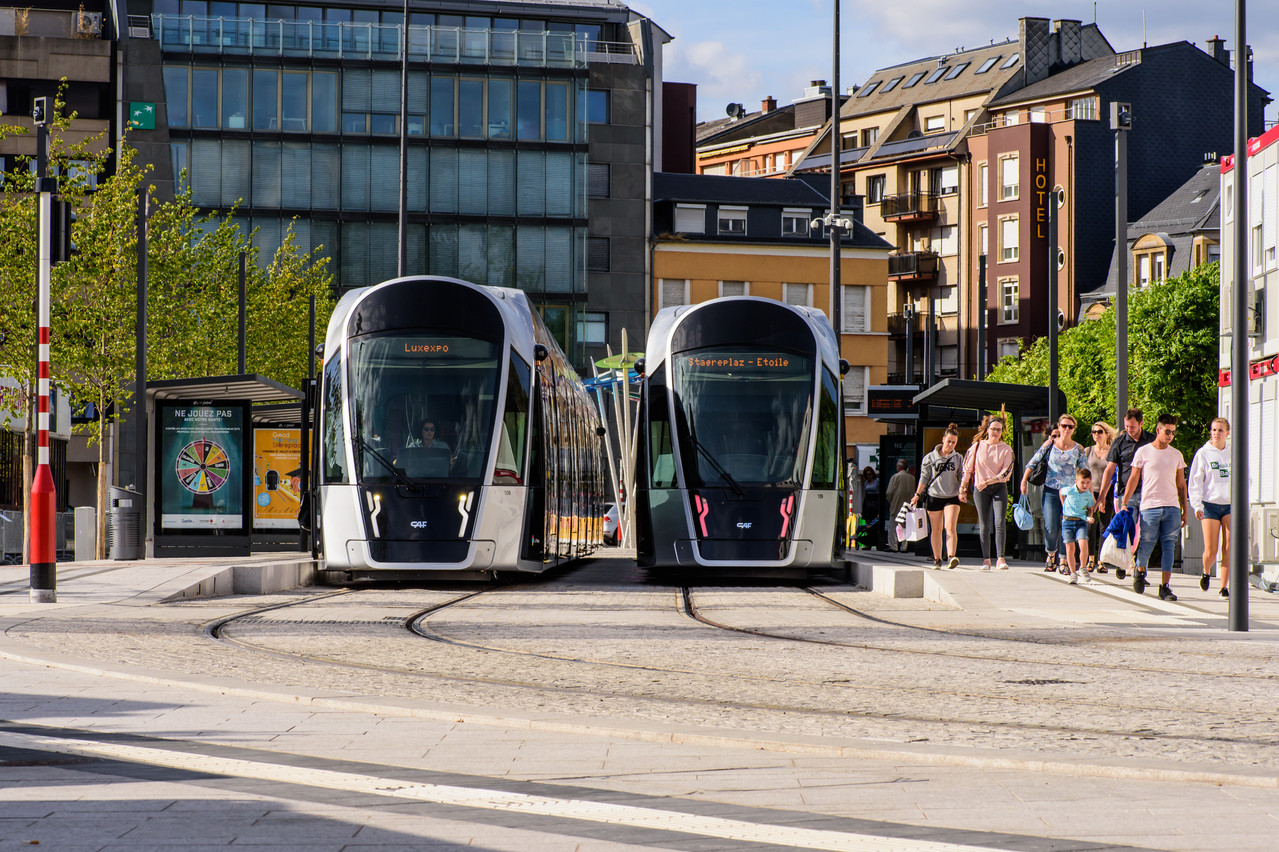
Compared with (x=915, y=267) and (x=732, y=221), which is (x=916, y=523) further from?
(x=915, y=267)

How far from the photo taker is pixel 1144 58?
80188mm

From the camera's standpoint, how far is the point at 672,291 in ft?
232

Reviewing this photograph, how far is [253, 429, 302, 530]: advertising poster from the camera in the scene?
94.0ft

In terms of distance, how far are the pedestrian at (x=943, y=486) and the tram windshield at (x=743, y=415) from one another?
4.97 feet

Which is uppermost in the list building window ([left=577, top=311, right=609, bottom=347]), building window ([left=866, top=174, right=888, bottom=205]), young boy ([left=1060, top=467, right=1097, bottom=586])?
building window ([left=866, top=174, right=888, bottom=205])

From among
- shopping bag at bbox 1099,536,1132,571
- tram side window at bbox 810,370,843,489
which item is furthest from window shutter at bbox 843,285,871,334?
shopping bag at bbox 1099,536,1132,571

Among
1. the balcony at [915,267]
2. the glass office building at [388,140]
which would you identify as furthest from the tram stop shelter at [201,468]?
the balcony at [915,267]

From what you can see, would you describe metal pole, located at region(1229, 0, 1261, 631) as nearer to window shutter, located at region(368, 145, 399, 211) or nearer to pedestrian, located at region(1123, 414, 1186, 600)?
pedestrian, located at region(1123, 414, 1186, 600)

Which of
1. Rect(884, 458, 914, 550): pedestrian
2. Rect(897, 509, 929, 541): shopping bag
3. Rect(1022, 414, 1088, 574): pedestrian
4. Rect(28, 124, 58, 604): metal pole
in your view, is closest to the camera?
Rect(28, 124, 58, 604): metal pole

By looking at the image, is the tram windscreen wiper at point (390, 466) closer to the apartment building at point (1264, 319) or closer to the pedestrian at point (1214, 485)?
the pedestrian at point (1214, 485)

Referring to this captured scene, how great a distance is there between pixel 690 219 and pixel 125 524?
49205 millimetres

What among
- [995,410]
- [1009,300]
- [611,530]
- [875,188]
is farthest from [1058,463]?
[875,188]

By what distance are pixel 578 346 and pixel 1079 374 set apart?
17.9m

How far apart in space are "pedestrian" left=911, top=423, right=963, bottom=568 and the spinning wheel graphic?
9753mm
